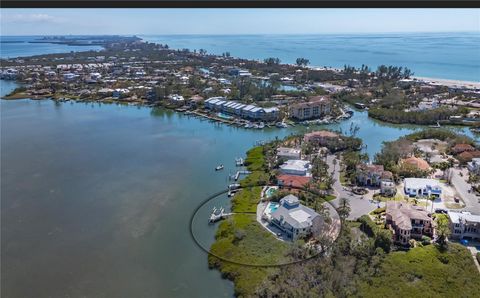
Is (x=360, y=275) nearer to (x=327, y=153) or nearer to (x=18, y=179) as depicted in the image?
(x=327, y=153)

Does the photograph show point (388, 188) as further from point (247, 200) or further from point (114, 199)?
point (114, 199)

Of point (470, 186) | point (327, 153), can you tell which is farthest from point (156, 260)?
point (470, 186)

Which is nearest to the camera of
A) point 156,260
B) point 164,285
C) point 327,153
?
point 164,285

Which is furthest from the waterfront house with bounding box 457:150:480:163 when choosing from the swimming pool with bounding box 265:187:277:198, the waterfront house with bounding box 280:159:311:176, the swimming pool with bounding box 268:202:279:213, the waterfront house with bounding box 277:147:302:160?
the swimming pool with bounding box 268:202:279:213

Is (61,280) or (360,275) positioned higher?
(360,275)

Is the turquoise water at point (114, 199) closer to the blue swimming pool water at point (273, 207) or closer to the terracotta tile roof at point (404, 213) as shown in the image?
the blue swimming pool water at point (273, 207)

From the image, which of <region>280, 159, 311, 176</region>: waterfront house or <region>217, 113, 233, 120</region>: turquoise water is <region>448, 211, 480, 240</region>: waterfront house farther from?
<region>217, 113, 233, 120</region>: turquoise water
